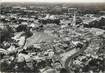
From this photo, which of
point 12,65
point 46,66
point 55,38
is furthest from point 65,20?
point 12,65

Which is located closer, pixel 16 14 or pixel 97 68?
pixel 97 68

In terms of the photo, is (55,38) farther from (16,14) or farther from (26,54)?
(16,14)

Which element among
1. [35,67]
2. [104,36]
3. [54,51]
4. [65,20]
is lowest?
[35,67]

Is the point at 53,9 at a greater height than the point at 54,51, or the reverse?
the point at 53,9

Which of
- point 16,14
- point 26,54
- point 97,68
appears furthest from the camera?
point 16,14

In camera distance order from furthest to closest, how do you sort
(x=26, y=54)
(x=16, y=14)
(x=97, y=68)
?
(x=16, y=14)
(x=26, y=54)
(x=97, y=68)

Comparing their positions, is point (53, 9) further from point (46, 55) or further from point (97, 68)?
point (97, 68)
